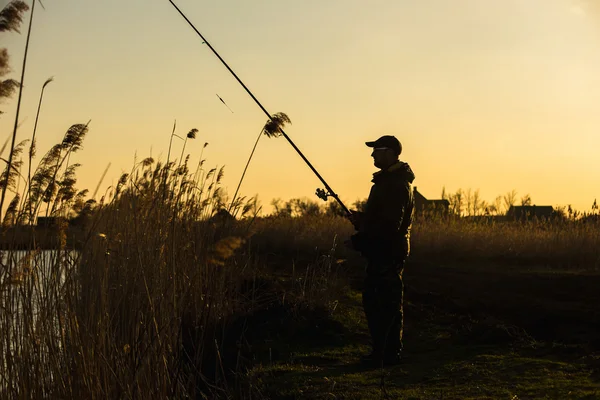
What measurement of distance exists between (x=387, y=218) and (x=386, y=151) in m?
0.57

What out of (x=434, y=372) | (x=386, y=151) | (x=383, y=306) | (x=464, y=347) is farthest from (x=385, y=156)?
(x=464, y=347)

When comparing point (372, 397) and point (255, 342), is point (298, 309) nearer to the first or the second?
point (255, 342)

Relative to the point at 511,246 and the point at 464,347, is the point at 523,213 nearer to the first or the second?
the point at 511,246

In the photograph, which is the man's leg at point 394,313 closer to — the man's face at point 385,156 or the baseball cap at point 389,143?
the man's face at point 385,156

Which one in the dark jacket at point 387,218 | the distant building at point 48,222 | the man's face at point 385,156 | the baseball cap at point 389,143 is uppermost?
the baseball cap at point 389,143

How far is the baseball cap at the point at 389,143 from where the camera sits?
781cm

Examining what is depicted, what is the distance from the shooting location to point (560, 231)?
17.9m

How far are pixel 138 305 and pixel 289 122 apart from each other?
152 centimetres

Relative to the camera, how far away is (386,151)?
7.80 metres

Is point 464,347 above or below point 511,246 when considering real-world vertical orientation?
below

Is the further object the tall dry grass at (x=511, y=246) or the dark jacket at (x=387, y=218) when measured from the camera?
the tall dry grass at (x=511, y=246)

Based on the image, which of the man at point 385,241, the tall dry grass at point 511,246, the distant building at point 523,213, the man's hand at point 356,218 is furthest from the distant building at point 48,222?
the distant building at point 523,213

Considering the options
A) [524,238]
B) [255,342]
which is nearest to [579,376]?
[255,342]

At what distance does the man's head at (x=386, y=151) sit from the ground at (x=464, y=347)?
173 centimetres
